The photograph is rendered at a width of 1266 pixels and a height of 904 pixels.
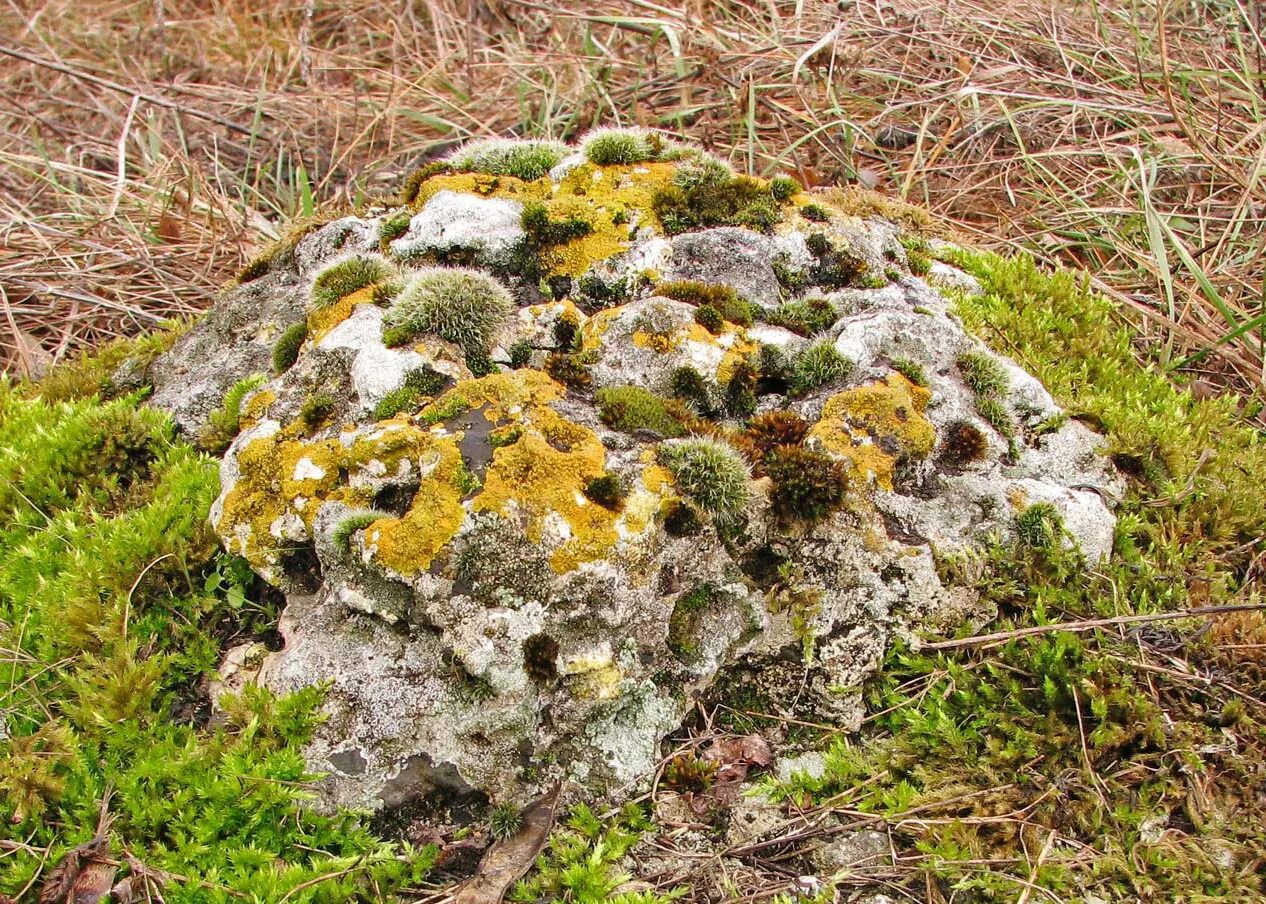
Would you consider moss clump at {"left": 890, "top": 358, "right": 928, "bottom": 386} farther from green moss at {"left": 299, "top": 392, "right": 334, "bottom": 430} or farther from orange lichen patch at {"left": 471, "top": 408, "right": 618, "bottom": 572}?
green moss at {"left": 299, "top": 392, "right": 334, "bottom": 430}

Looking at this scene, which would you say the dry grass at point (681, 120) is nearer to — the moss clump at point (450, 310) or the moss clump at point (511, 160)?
the moss clump at point (511, 160)

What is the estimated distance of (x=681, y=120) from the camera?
7422 millimetres

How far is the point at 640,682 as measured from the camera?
331 centimetres

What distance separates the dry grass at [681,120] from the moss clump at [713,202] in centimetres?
194

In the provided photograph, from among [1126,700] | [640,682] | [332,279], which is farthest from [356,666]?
[1126,700]

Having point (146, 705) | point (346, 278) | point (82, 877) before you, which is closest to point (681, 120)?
point (346, 278)

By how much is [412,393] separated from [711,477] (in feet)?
4.40

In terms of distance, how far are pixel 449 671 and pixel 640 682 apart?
72 centimetres

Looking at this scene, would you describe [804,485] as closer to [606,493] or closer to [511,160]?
[606,493]

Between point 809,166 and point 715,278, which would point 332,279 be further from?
point 809,166

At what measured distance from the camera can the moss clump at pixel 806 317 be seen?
4332 millimetres

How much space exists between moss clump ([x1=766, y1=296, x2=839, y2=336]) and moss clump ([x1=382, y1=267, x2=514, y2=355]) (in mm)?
1371

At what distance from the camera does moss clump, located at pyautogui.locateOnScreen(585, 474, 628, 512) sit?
331 centimetres

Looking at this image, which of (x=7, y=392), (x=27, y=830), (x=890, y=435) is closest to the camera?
(x=27, y=830)
